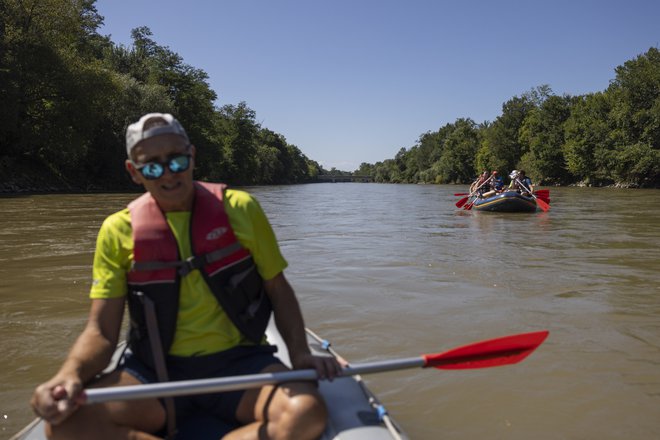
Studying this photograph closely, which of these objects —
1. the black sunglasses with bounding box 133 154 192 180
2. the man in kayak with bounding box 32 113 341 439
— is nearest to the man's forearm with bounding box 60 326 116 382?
the man in kayak with bounding box 32 113 341 439

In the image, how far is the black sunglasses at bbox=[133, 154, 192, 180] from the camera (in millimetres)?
1731

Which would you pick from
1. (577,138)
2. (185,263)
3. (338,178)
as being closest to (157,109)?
(185,263)

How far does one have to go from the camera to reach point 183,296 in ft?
5.80

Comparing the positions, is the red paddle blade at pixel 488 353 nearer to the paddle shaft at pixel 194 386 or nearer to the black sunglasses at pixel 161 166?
the paddle shaft at pixel 194 386

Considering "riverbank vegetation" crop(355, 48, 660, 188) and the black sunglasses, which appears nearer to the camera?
the black sunglasses

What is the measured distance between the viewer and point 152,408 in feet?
5.48

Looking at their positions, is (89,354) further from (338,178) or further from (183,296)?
(338,178)

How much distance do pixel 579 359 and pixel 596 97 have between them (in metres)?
43.4

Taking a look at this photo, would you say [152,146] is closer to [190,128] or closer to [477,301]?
[477,301]

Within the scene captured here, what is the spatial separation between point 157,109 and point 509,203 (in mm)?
21116

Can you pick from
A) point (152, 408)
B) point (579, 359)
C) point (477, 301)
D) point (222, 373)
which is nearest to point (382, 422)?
point (222, 373)

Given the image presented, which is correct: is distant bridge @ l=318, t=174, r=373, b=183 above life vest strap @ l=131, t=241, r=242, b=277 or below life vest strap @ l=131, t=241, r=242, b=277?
above

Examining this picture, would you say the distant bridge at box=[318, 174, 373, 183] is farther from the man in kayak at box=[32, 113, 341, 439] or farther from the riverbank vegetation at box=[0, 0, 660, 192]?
the man in kayak at box=[32, 113, 341, 439]

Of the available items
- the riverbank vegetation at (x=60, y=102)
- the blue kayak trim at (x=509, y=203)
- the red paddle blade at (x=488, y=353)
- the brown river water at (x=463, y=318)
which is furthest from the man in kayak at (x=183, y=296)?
the riverbank vegetation at (x=60, y=102)
